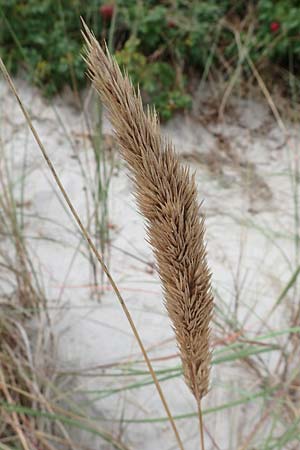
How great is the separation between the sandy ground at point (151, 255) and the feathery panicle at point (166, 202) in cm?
22

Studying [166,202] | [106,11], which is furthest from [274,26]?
[166,202]

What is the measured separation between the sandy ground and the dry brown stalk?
216 millimetres

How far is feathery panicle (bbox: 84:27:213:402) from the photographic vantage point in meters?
0.47

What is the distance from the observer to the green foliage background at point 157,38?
2.63 metres

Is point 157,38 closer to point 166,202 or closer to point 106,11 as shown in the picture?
point 106,11

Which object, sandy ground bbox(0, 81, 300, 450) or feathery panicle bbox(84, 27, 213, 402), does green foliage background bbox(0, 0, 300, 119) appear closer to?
sandy ground bbox(0, 81, 300, 450)

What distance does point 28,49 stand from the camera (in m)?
2.71

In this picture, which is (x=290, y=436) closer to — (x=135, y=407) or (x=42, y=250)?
(x=135, y=407)

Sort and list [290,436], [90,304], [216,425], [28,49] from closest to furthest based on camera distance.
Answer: [290,436] → [216,425] → [90,304] → [28,49]

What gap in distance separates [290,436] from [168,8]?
7.94ft

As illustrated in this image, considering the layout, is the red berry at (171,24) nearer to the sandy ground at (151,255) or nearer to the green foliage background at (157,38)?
the green foliage background at (157,38)

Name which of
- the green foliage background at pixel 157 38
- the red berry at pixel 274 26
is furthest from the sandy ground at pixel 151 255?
the red berry at pixel 274 26

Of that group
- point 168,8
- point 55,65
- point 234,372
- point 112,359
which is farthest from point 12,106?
point 234,372

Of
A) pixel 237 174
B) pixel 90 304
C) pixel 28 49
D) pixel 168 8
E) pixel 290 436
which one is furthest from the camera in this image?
pixel 168 8
